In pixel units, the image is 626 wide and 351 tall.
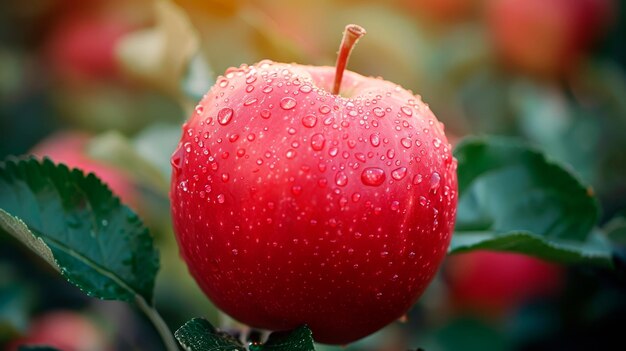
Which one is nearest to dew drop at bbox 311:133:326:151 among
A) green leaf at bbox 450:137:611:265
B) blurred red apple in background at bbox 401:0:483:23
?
green leaf at bbox 450:137:611:265

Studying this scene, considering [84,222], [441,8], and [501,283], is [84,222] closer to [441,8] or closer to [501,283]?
[501,283]

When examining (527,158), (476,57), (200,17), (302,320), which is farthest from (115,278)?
(476,57)

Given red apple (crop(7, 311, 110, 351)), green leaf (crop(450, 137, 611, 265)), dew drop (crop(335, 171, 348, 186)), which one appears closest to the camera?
dew drop (crop(335, 171, 348, 186))

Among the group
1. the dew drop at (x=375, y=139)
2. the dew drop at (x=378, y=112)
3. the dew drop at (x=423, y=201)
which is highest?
the dew drop at (x=378, y=112)

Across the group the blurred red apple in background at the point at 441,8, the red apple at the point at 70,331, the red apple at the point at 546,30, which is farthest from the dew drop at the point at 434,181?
the blurred red apple in background at the point at 441,8

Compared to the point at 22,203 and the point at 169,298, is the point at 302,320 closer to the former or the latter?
the point at 22,203

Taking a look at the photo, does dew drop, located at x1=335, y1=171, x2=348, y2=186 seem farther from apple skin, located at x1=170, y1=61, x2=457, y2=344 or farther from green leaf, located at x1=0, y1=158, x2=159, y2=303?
green leaf, located at x1=0, y1=158, x2=159, y2=303

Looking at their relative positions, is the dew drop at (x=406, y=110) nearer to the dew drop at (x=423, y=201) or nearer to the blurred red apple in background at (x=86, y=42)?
the dew drop at (x=423, y=201)
